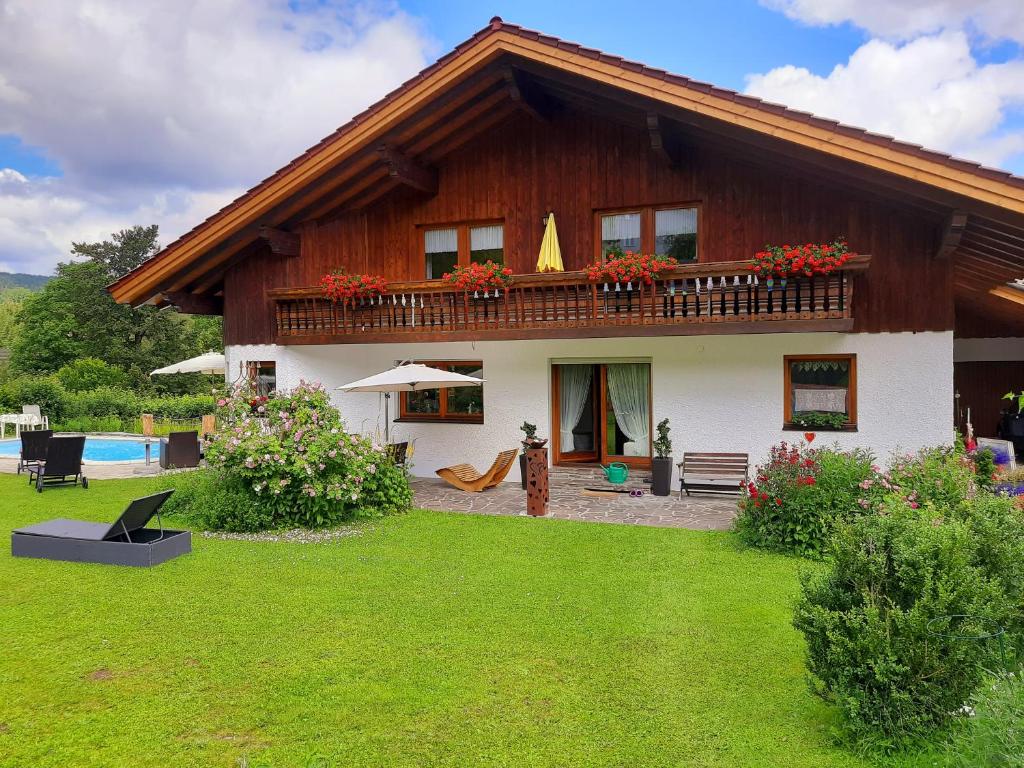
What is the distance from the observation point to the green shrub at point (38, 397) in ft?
74.8

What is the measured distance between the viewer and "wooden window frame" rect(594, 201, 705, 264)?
36.9 feet

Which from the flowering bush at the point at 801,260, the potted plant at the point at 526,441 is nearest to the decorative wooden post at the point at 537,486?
the potted plant at the point at 526,441

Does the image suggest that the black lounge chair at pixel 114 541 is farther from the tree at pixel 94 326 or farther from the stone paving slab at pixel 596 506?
the tree at pixel 94 326

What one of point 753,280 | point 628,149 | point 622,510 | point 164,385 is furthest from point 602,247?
point 164,385

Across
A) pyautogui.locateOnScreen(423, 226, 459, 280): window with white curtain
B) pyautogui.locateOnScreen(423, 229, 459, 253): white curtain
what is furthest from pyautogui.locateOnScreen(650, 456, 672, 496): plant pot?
pyautogui.locateOnScreen(423, 229, 459, 253): white curtain

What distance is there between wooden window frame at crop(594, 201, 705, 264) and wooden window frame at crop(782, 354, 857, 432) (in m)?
2.27

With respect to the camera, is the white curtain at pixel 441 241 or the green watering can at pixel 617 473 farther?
the white curtain at pixel 441 241

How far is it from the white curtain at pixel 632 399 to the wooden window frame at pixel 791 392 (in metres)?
2.39

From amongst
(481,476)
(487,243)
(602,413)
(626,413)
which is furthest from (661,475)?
(487,243)

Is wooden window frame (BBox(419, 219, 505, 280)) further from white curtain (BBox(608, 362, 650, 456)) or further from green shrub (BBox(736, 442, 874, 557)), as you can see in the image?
green shrub (BBox(736, 442, 874, 557))

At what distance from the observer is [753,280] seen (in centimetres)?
998

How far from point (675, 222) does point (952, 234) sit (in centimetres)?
411

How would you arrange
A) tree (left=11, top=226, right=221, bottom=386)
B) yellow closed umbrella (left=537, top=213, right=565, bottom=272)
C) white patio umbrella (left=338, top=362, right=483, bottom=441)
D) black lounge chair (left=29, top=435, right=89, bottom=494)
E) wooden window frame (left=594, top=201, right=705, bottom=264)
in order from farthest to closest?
tree (left=11, top=226, right=221, bottom=386)
black lounge chair (left=29, top=435, right=89, bottom=494)
yellow closed umbrella (left=537, top=213, right=565, bottom=272)
wooden window frame (left=594, top=201, right=705, bottom=264)
white patio umbrella (left=338, top=362, right=483, bottom=441)

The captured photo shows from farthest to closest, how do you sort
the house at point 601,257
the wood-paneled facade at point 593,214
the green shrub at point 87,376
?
the green shrub at point 87,376, the wood-paneled facade at point 593,214, the house at point 601,257
